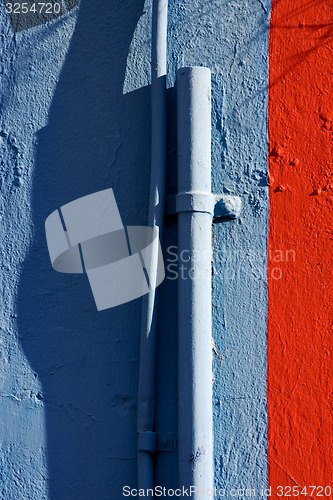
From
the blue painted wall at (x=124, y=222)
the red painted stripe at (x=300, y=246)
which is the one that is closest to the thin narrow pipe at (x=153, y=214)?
the blue painted wall at (x=124, y=222)

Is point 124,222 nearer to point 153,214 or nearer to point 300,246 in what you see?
point 153,214

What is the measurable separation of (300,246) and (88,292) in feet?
2.25

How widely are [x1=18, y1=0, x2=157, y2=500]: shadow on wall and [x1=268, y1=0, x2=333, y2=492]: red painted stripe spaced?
0.43 m

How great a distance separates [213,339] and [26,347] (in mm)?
580

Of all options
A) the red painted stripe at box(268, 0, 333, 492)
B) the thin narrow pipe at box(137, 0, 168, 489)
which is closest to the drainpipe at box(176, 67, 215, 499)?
the thin narrow pipe at box(137, 0, 168, 489)

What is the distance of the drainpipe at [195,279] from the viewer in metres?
1.58

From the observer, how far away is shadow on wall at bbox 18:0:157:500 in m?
1.67

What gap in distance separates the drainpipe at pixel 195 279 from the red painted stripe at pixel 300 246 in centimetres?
23

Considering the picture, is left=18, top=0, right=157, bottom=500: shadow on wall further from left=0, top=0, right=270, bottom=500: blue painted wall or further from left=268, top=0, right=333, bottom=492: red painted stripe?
left=268, top=0, right=333, bottom=492: red painted stripe

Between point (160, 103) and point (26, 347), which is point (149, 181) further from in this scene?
point (26, 347)

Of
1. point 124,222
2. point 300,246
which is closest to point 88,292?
point 124,222

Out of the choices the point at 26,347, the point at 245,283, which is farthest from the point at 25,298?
the point at 245,283

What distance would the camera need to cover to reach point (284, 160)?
5.88 feet

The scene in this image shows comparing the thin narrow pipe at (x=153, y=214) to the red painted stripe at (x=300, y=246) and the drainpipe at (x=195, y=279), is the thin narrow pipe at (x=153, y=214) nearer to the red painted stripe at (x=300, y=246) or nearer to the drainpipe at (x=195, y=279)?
the drainpipe at (x=195, y=279)
